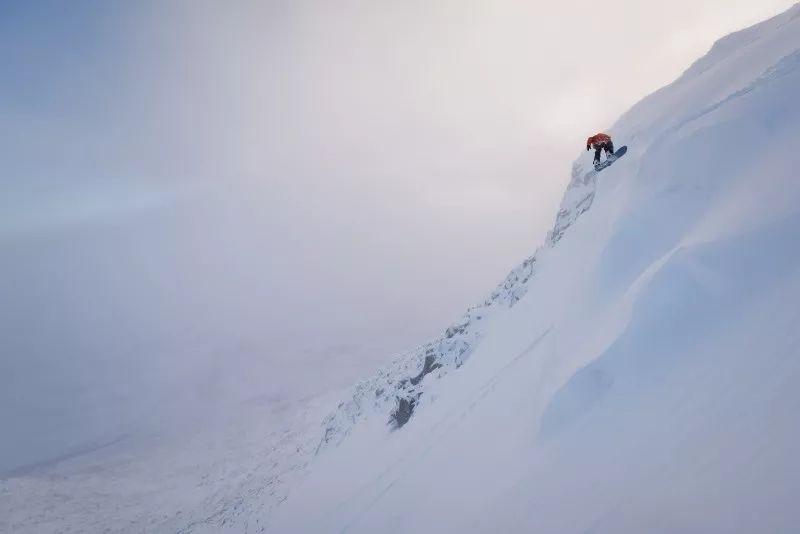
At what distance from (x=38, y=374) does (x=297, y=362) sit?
2362 inches

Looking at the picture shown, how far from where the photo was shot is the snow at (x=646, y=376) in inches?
164

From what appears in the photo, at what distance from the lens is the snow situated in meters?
4.16

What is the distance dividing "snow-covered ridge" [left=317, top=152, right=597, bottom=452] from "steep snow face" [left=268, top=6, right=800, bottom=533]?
4479mm

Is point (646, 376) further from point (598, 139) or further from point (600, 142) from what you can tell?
point (600, 142)

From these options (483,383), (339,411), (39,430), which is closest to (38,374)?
(39,430)

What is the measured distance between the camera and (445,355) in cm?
1944

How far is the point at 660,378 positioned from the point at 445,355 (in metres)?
14.1

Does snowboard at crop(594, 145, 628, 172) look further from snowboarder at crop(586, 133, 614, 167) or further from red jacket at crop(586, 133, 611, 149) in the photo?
red jacket at crop(586, 133, 611, 149)

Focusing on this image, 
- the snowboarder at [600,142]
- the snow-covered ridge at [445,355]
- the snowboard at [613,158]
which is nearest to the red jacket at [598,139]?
the snowboarder at [600,142]

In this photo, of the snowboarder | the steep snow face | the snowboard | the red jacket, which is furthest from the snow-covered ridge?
the steep snow face

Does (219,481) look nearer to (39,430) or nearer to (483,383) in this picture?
(483,383)

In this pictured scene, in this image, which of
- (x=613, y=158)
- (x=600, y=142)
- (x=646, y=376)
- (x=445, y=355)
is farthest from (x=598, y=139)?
(x=646, y=376)

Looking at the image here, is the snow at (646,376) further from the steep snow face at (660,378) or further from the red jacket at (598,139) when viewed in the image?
the red jacket at (598,139)

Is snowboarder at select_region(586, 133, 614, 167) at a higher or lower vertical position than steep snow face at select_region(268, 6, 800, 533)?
higher
